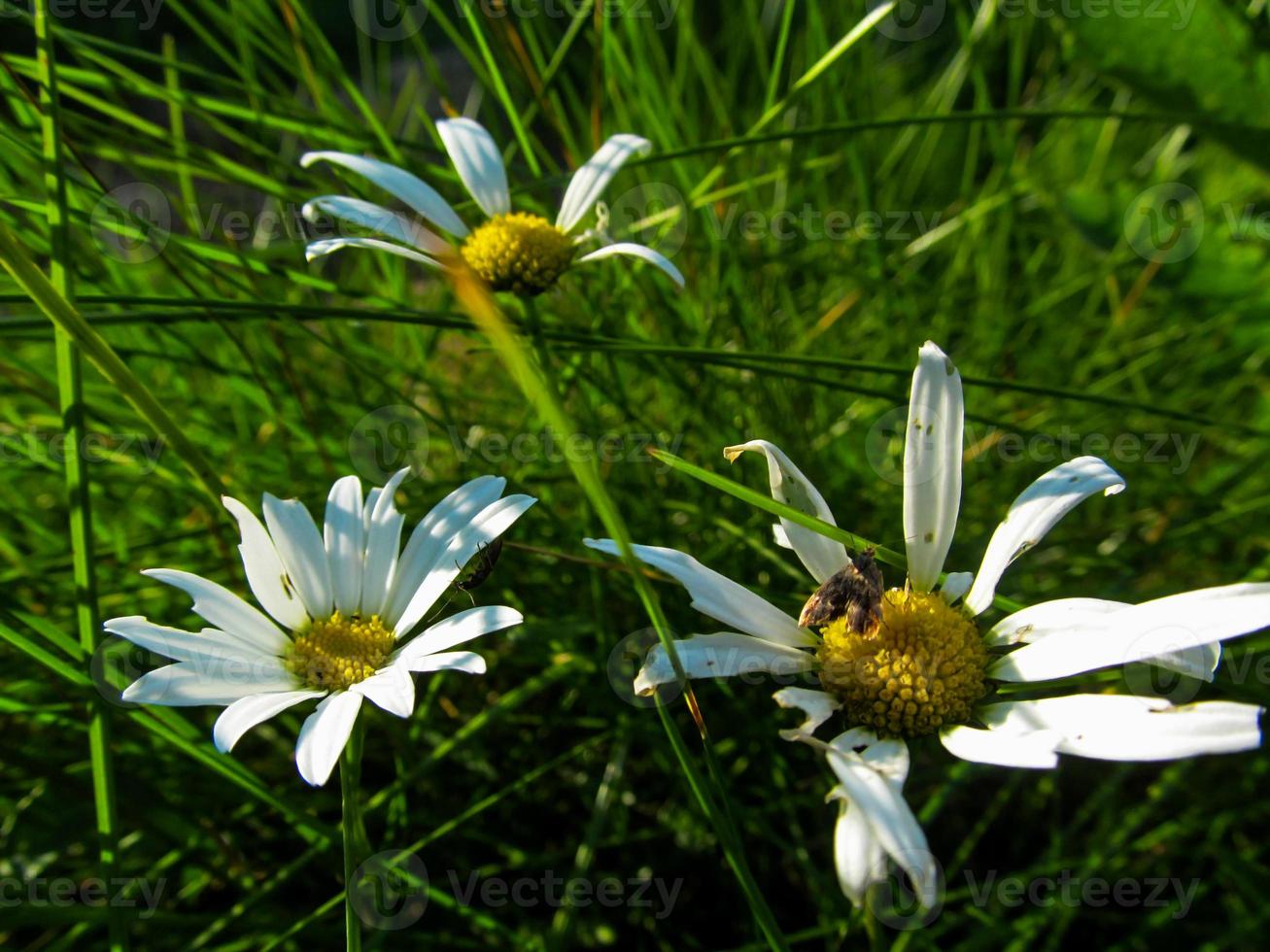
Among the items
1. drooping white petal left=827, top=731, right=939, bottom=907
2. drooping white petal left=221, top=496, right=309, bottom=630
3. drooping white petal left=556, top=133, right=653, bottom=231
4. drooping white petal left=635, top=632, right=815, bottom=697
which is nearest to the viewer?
drooping white petal left=827, top=731, right=939, bottom=907

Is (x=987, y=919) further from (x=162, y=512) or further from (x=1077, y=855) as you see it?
(x=162, y=512)

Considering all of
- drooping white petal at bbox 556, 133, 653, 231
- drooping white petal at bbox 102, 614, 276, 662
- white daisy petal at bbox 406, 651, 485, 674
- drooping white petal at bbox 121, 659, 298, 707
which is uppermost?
drooping white petal at bbox 556, 133, 653, 231

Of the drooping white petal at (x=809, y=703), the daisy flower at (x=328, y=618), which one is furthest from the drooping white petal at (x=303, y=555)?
the drooping white petal at (x=809, y=703)

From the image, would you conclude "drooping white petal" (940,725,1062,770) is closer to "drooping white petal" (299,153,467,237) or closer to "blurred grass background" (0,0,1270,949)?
"blurred grass background" (0,0,1270,949)

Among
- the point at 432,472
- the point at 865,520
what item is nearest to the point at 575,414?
the point at 432,472

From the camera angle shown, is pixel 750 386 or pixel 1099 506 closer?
pixel 750 386

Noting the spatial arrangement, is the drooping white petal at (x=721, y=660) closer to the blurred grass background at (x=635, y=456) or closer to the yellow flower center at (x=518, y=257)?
the blurred grass background at (x=635, y=456)

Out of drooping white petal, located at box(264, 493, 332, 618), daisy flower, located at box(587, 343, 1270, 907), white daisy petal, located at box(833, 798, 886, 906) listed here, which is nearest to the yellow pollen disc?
daisy flower, located at box(587, 343, 1270, 907)
